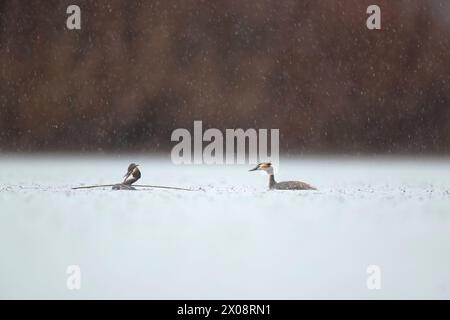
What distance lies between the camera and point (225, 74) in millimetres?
2928

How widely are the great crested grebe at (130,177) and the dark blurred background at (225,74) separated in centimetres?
8

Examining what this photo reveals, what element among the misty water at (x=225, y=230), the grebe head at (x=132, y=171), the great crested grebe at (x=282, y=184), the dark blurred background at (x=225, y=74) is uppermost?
the dark blurred background at (x=225, y=74)

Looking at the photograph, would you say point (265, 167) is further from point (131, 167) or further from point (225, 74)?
point (131, 167)

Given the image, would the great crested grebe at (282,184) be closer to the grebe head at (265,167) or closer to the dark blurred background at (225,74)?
the grebe head at (265,167)

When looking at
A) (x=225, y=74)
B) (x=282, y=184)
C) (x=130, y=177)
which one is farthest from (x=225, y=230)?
(x=225, y=74)

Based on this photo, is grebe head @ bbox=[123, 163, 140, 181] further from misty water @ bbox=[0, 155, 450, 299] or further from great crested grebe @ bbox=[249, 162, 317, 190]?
great crested grebe @ bbox=[249, 162, 317, 190]

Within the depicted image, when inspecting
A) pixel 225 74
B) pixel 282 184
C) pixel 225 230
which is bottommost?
pixel 225 230

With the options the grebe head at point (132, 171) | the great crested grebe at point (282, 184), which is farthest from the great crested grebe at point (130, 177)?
the great crested grebe at point (282, 184)

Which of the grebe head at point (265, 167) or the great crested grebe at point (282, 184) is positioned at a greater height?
the grebe head at point (265, 167)

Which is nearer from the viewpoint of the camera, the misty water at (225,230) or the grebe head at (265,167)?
the misty water at (225,230)

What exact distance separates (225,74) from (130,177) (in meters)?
0.56

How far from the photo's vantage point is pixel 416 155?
2.91 meters

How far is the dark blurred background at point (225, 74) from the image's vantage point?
2.90m

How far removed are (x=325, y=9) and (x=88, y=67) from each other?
974 mm
